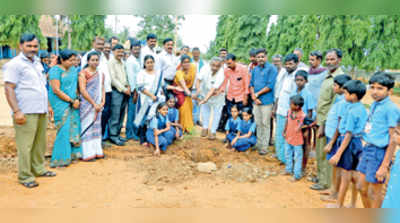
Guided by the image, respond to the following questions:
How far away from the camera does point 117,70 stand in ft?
15.1

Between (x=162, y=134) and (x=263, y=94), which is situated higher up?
(x=263, y=94)

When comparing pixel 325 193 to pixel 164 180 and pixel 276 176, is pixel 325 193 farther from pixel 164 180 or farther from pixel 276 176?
pixel 164 180

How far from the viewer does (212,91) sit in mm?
Answer: 4988

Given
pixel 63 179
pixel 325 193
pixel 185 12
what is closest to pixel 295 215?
pixel 185 12

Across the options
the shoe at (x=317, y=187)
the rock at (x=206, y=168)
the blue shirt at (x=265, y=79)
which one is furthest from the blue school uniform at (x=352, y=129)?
the blue shirt at (x=265, y=79)

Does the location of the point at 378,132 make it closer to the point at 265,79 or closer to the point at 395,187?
the point at 395,187

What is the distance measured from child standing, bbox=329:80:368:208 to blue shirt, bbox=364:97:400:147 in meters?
0.32

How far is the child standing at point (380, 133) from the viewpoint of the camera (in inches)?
83.4

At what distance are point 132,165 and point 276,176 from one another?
1.90 metres

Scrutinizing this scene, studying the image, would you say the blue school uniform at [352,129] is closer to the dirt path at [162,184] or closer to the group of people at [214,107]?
the group of people at [214,107]

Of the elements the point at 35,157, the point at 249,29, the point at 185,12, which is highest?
the point at 249,29

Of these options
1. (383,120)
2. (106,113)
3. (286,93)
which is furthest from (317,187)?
(106,113)

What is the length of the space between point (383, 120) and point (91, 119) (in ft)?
11.1

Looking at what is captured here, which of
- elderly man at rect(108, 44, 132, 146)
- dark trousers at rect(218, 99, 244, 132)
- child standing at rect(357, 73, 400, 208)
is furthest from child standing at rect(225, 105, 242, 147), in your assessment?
child standing at rect(357, 73, 400, 208)
